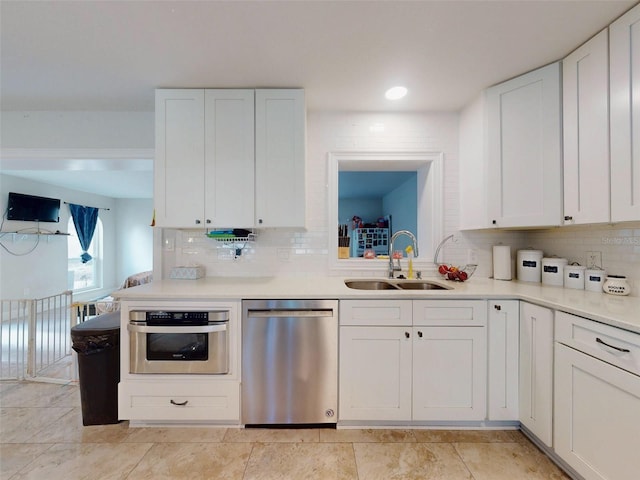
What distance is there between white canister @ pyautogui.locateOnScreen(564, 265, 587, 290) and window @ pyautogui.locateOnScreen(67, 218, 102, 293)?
8.09m

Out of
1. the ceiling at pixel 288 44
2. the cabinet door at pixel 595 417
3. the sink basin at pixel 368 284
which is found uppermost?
the ceiling at pixel 288 44

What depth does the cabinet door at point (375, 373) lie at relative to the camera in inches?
70.9

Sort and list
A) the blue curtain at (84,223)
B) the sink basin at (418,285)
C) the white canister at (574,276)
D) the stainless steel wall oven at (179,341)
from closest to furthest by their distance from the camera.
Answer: the stainless steel wall oven at (179,341) < the white canister at (574,276) < the sink basin at (418,285) < the blue curtain at (84,223)

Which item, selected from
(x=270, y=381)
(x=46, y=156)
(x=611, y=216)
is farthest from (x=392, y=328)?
(x=46, y=156)

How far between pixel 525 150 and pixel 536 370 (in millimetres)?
1439

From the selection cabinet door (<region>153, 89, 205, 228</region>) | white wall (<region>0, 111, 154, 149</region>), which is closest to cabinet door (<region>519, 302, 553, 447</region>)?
cabinet door (<region>153, 89, 205, 228</region>)

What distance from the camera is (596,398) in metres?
1.29

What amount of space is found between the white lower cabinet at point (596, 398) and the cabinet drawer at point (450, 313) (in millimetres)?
393

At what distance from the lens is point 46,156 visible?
2.47 meters

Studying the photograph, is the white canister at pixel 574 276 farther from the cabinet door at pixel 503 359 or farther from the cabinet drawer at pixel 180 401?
the cabinet drawer at pixel 180 401

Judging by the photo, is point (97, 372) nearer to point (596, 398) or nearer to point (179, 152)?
point (179, 152)

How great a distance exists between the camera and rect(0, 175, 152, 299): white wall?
4.77 meters

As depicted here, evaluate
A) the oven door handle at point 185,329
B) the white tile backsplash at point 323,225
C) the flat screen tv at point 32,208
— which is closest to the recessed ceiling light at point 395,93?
the white tile backsplash at point 323,225

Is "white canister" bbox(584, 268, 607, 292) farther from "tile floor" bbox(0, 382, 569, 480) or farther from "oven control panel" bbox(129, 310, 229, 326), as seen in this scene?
"oven control panel" bbox(129, 310, 229, 326)
